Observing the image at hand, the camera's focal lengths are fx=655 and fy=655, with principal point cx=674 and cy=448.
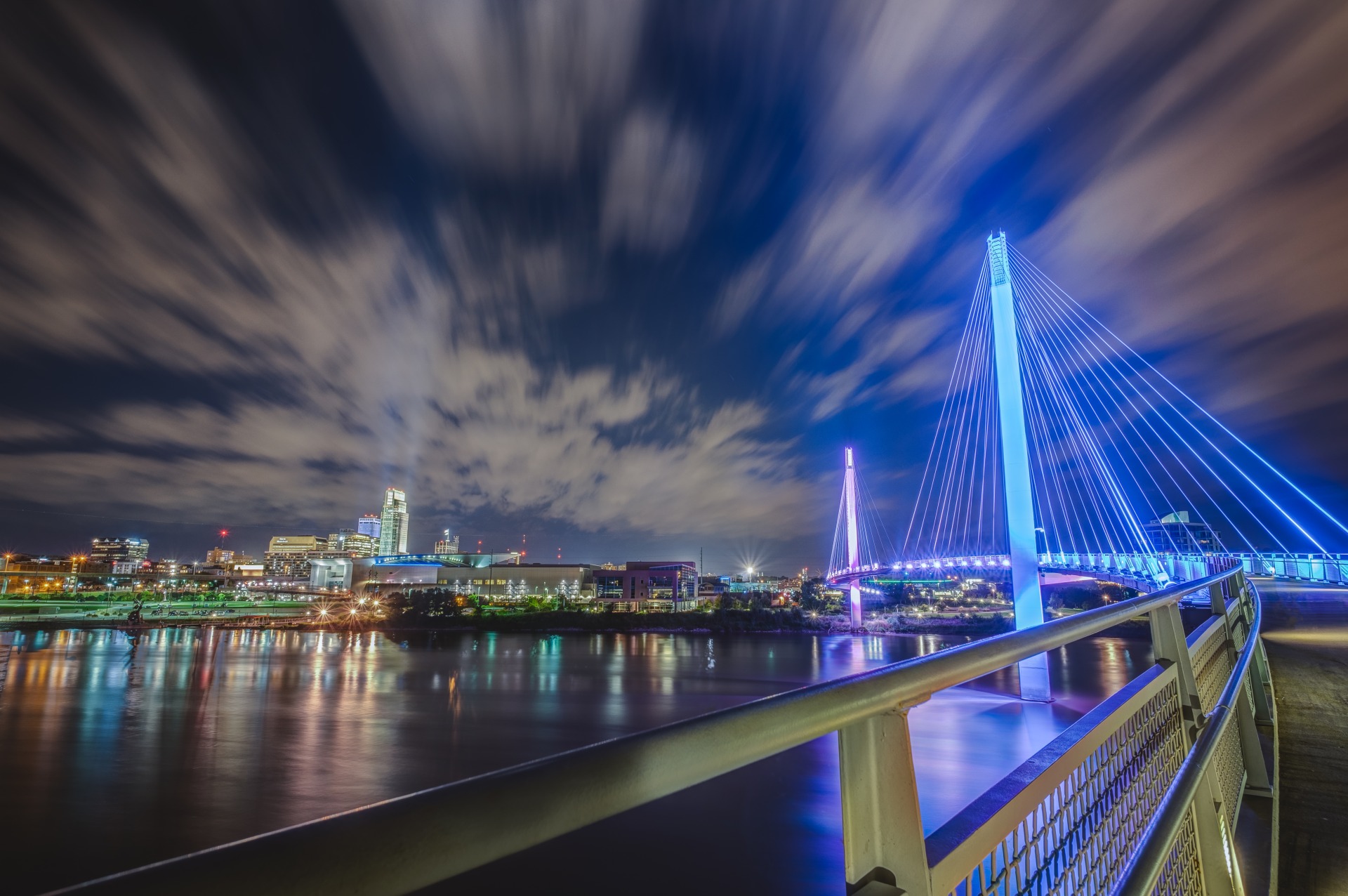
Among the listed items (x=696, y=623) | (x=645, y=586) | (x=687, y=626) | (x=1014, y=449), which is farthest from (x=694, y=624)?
(x=1014, y=449)

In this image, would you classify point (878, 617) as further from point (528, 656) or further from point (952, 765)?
point (952, 765)

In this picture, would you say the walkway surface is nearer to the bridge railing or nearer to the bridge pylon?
the bridge railing

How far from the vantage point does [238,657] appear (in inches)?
1762

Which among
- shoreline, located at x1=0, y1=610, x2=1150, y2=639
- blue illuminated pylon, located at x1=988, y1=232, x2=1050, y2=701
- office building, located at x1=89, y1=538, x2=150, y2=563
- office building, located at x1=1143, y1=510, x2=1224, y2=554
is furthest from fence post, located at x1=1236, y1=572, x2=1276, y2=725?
office building, located at x1=89, y1=538, x2=150, y2=563

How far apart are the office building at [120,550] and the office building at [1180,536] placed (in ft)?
533

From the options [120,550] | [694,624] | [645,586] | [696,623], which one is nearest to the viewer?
[696,623]

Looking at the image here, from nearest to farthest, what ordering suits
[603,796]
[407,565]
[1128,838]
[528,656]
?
[603,796], [1128,838], [528,656], [407,565]

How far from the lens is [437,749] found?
2014 centimetres

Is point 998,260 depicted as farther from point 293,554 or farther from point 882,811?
point 293,554

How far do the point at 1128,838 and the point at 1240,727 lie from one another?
2205mm

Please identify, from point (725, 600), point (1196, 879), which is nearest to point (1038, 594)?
point (1196, 879)

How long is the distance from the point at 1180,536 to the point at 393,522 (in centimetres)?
15799

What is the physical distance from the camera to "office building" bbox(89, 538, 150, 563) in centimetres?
13175

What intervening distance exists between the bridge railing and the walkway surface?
52.4 inches
